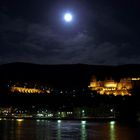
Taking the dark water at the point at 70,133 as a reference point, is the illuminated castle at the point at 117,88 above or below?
above

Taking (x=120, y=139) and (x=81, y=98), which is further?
(x=81, y=98)

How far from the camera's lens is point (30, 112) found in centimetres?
16362

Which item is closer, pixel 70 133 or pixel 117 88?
pixel 70 133

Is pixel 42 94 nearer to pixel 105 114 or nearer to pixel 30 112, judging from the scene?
pixel 30 112

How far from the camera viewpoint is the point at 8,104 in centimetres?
17525

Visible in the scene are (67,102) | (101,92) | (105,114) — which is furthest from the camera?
(101,92)

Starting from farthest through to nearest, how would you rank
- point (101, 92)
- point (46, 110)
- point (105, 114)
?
point (101, 92), point (46, 110), point (105, 114)

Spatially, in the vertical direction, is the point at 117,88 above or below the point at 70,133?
above

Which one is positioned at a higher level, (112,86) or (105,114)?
(112,86)

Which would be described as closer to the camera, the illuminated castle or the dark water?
the dark water

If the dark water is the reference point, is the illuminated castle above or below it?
above

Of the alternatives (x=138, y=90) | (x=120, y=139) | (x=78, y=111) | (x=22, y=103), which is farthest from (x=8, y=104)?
(x=120, y=139)

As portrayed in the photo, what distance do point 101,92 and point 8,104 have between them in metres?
41.0

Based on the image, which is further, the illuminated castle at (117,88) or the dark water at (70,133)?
the illuminated castle at (117,88)
